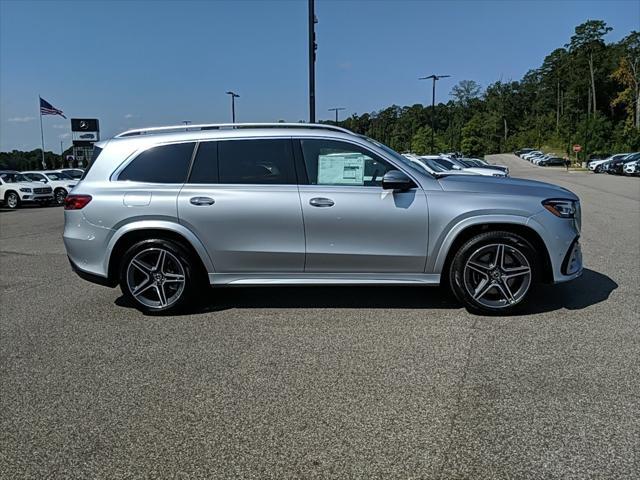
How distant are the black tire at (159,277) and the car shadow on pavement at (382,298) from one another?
0.63 feet

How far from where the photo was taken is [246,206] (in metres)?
5.08

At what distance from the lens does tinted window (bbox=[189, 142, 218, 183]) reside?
17.2ft

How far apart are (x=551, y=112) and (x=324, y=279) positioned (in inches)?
5326

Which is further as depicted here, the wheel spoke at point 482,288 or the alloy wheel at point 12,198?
the alloy wheel at point 12,198

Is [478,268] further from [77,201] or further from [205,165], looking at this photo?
[77,201]

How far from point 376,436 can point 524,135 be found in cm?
13563

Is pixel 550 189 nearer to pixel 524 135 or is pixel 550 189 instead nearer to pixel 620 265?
pixel 620 265

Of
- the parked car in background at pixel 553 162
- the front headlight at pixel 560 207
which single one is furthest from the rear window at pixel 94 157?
the parked car in background at pixel 553 162

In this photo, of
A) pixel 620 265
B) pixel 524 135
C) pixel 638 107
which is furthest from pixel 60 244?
pixel 524 135

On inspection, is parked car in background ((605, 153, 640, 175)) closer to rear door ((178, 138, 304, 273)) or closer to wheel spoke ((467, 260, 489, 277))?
wheel spoke ((467, 260, 489, 277))

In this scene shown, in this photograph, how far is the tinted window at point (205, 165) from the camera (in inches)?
206

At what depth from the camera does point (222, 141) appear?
529 centimetres

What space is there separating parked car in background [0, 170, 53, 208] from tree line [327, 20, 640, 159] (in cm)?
4996

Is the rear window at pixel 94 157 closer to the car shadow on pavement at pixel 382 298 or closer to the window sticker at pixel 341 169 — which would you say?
the car shadow on pavement at pixel 382 298
